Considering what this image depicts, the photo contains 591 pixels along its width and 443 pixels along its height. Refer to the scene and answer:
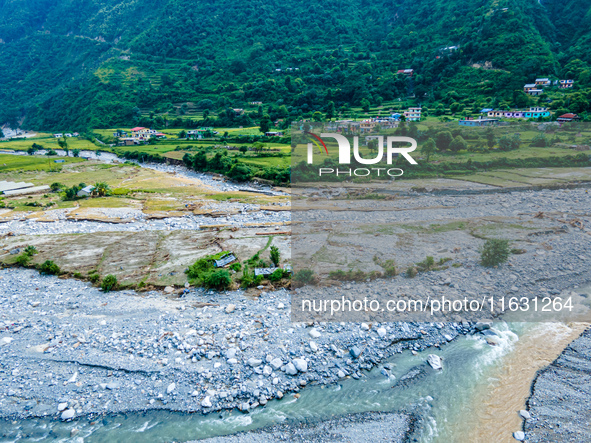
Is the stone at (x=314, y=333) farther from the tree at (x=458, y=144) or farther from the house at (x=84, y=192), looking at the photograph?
the house at (x=84, y=192)

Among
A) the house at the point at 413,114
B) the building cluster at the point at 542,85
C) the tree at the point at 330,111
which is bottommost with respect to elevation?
the house at the point at 413,114

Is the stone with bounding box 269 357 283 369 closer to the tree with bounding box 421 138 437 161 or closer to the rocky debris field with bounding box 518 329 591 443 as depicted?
the rocky debris field with bounding box 518 329 591 443

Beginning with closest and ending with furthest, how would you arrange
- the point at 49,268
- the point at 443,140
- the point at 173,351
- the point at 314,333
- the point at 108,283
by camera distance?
the point at 173,351, the point at 314,333, the point at 108,283, the point at 49,268, the point at 443,140

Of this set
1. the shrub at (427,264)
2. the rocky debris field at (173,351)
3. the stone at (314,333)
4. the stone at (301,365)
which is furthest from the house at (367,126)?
the stone at (301,365)

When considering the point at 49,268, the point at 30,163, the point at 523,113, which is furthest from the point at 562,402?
the point at 30,163

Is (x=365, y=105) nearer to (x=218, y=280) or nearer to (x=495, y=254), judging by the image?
(x=495, y=254)

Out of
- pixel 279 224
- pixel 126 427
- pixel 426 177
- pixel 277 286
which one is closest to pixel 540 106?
pixel 426 177
